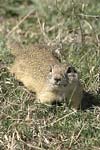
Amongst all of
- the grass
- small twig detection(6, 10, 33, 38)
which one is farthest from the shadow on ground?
small twig detection(6, 10, 33, 38)

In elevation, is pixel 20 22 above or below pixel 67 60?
above

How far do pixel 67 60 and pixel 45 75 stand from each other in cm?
71

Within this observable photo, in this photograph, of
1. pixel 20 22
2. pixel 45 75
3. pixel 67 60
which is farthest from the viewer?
pixel 20 22

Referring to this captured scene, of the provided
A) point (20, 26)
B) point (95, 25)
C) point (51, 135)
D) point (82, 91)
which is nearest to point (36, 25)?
point (20, 26)

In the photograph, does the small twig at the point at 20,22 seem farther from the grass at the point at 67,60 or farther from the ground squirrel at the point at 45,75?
the ground squirrel at the point at 45,75

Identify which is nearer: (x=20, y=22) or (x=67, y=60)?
(x=67, y=60)

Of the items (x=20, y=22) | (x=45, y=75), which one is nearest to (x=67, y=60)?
(x=45, y=75)

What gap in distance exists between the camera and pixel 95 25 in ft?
25.8

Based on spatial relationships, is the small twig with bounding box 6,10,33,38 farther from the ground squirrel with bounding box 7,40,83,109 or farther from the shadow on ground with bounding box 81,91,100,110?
the shadow on ground with bounding box 81,91,100,110

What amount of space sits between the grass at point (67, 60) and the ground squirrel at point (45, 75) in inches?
4.5

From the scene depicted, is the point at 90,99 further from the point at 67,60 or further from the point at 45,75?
the point at 67,60

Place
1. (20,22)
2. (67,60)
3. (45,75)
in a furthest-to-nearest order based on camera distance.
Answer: (20,22) < (67,60) < (45,75)

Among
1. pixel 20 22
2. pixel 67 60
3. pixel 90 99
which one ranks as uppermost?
pixel 20 22

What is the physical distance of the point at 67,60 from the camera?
691 cm
